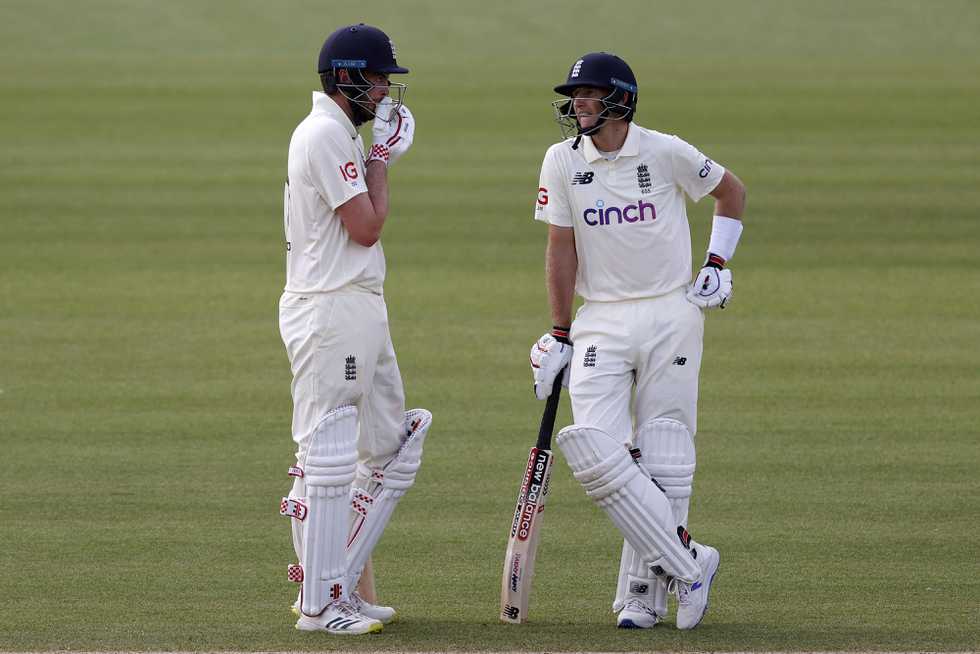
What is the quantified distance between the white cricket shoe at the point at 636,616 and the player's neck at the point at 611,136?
1387mm

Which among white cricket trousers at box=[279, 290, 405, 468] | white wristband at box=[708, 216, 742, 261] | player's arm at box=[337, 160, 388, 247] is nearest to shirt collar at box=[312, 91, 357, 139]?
player's arm at box=[337, 160, 388, 247]

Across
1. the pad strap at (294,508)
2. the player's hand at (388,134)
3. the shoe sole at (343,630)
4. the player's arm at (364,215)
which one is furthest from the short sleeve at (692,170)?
the shoe sole at (343,630)

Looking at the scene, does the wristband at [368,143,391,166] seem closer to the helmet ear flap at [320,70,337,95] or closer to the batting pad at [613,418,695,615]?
the helmet ear flap at [320,70,337,95]

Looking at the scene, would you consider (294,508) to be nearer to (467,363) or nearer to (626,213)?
(626,213)

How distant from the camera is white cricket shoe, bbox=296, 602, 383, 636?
4766 mm

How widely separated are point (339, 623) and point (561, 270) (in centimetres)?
129

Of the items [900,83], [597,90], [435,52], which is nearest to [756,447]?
[597,90]

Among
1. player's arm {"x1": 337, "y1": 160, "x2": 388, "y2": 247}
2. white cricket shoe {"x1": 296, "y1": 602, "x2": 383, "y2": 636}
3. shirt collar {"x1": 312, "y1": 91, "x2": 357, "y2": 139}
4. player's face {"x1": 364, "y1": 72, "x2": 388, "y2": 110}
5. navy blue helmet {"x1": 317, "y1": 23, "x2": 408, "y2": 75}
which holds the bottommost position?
white cricket shoe {"x1": 296, "y1": 602, "x2": 383, "y2": 636}

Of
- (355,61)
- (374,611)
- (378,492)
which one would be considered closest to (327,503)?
(378,492)

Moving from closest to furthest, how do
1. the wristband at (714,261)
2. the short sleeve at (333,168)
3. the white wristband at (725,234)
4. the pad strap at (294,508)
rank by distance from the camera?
the short sleeve at (333,168) < the pad strap at (294,508) < the wristband at (714,261) < the white wristband at (725,234)

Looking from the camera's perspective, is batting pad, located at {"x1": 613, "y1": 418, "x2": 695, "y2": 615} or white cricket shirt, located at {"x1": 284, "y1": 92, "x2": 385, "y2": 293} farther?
batting pad, located at {"x1": 613, "y1": 418, "x2": 695, "y2": 615}

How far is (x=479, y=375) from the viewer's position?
8852 mm

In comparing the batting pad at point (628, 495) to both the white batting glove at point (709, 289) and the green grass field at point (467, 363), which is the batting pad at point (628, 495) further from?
the white batting glove at point (709, 289)

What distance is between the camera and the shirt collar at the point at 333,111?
15.8 feet
